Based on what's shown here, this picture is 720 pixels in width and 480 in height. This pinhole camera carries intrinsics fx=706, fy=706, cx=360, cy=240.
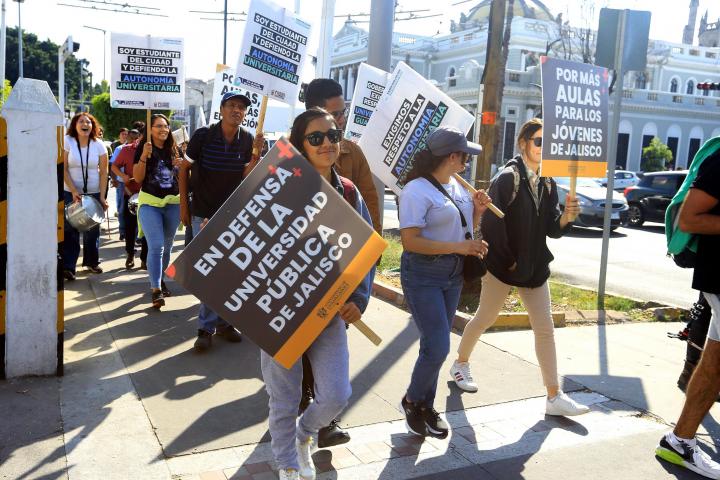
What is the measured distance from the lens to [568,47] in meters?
45.7

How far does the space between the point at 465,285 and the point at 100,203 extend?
5489 millimetres

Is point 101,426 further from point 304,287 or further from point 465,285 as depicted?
point 465,285

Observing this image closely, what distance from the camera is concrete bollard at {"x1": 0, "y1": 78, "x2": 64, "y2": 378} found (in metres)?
4.54

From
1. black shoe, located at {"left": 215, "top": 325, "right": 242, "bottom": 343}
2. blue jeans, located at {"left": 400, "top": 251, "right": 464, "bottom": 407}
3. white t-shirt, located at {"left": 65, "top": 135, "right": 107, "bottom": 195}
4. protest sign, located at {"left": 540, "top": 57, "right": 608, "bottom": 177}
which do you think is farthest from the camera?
white t-shirt, located at {"left": 65, "top": 135, "right": 107, "bottom": 195}

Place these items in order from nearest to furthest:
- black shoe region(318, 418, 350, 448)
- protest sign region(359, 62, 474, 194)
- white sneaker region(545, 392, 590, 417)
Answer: black shoe region(318, 418, 350, 448), white sneaker region(545, 392, 590, 417), protest sign region(359, 62, 474, 194)

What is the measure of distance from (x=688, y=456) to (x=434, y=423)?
4.53ft

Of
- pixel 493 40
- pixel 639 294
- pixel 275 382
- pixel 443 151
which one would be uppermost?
pixel 493 40

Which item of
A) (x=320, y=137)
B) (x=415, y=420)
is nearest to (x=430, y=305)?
(x=415, y=420)

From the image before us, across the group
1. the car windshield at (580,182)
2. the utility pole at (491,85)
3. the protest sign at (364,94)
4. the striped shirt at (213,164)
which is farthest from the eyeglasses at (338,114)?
the car windshield at (580,182)

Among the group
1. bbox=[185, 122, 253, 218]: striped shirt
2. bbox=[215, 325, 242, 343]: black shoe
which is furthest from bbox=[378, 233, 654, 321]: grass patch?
bbox=[185, 122, 253, 218]: striped shirt

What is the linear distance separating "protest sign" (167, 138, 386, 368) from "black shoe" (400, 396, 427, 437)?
1200 mm

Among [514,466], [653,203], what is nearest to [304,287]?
[514,466]

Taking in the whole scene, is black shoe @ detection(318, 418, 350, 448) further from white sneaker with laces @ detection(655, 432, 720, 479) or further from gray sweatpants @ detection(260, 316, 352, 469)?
white sneaker with laces @ detection(655, 432, 720, 479)

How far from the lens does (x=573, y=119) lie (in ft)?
18.3
